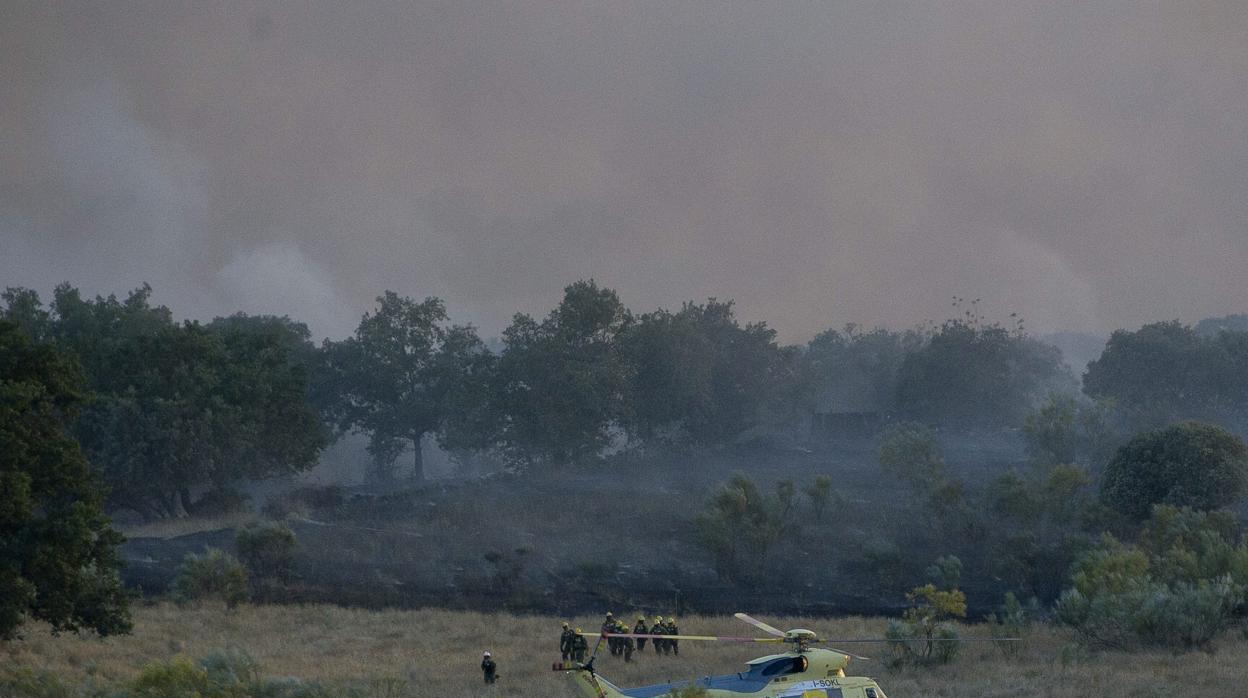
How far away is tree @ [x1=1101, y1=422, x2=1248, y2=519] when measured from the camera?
143ft

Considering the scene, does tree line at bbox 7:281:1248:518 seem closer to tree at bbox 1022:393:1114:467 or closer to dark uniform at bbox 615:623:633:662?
tree at bbox 1022:393:1114:467

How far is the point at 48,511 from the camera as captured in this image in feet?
88.5

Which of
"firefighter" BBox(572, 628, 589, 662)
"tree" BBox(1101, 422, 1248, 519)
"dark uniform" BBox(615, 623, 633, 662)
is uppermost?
"tree" BBox(1101, 422, 1248, 519)

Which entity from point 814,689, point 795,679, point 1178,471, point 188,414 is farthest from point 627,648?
point 188,414

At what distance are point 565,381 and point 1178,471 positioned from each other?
125 feet

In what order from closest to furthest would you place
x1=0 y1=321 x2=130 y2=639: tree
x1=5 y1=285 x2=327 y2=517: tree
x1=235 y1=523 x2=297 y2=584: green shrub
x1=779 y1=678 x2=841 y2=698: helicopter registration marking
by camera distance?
x1=779 y1=678 x2=841 y2=698: helicopter registration marking < x1=0 y1=321 x2=130 y2=639: tree < x1=235 y1=523 x2=297 y2=584: green shrub < x1=5 y1=285 x2=327 y2=517: tree

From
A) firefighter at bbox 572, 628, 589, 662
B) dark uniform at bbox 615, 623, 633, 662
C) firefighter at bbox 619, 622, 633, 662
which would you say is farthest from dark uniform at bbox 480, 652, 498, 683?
firefighter at bbox 619, 622, 633, 662

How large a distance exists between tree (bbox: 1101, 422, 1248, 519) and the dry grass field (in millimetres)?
16318

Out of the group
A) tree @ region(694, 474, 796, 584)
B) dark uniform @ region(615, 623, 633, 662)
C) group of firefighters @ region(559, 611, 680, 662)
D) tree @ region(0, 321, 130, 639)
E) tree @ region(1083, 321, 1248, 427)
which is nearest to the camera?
tree @ region(0, 321, 130, 639)

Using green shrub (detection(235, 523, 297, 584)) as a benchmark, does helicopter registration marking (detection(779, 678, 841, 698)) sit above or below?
below

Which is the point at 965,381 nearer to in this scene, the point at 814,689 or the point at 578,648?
the point at 578,648

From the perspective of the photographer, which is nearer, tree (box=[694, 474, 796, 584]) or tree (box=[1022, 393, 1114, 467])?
tree (box=[694, 474, 796, 584])

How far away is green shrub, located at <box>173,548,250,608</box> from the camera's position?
126 ft

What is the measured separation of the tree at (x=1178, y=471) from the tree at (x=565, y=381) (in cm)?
3368
